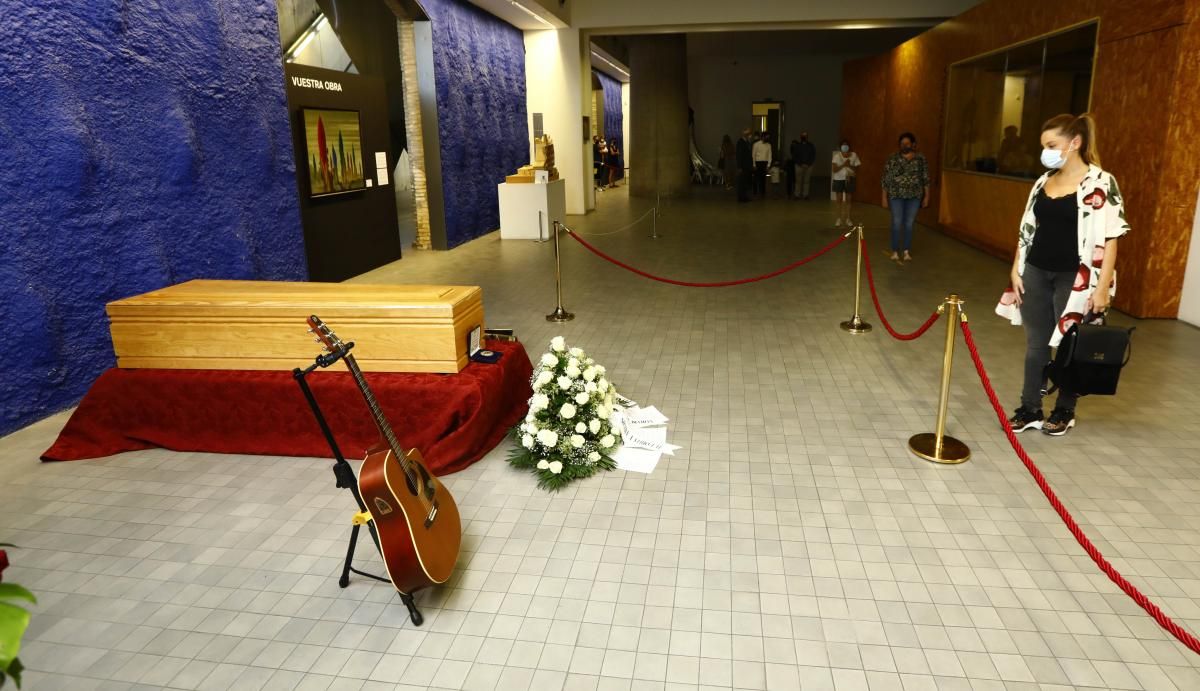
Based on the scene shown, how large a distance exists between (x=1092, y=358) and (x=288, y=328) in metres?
4.53

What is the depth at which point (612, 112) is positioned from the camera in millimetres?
30562

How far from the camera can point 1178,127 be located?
699 centimetres

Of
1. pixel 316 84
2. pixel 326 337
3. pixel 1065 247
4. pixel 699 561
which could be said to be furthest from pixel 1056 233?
pixel 316 84

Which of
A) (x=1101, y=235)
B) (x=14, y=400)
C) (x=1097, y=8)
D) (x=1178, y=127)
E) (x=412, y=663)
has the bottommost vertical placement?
(x=412, y=663)

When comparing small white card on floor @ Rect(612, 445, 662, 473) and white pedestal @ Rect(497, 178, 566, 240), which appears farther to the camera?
white pedestal @ Rect(497, 178, 566, 240)

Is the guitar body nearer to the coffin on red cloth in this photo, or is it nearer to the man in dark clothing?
the coffin on red cloth

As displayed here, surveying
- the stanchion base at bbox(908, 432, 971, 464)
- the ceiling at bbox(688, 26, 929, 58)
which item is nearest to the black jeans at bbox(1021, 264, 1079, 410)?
the stanchion base at bbox(908, 432, 971, 464)

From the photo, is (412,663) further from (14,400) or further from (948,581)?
(14,400)

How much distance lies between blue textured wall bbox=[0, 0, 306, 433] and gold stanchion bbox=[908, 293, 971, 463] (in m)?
5.55

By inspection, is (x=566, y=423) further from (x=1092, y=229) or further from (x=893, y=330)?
(x=893, y=330)

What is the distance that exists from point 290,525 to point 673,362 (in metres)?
3.39

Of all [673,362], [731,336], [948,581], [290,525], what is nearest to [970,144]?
[731,336]

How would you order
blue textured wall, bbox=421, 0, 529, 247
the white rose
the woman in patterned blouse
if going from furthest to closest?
blue textured wall, bbox=421, 0, 529, 247 < the woman in patterned blouse < the white rose

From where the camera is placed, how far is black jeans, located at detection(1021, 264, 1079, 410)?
14.9 feet
